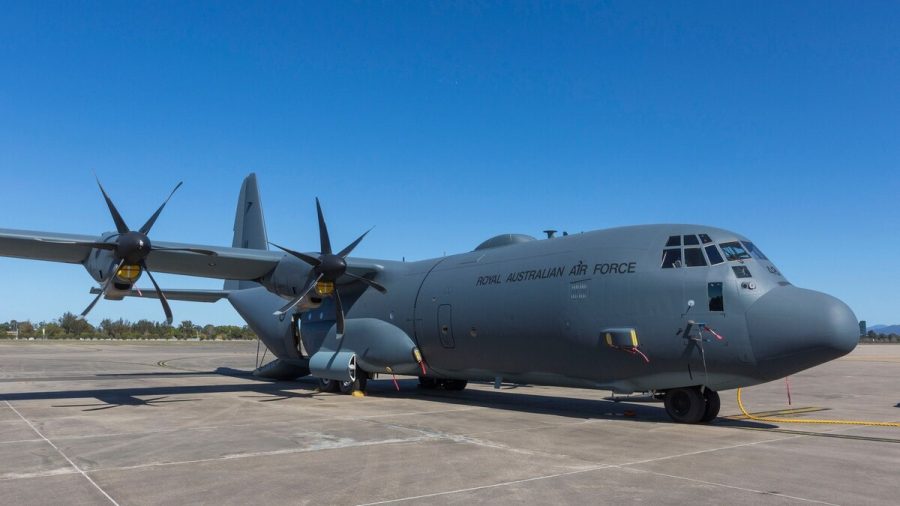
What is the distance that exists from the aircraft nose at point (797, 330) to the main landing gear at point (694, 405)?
1366 mm

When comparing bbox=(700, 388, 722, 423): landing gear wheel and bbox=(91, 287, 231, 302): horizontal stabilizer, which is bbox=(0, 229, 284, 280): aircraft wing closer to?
bbox=(91, 287, 231, 302): horizontal stabilizer

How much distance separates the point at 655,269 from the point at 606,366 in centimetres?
215

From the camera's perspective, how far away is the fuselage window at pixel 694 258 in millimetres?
12221

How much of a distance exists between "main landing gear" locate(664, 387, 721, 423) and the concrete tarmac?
281mm

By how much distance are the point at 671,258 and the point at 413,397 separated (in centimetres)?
907

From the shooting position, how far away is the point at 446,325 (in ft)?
55.5

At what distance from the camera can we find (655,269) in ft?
41.3

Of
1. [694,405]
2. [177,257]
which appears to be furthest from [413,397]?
[694,405]

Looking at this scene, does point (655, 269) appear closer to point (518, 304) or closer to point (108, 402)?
point (518, 304)

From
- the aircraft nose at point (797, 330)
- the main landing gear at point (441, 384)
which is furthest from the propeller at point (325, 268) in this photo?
the aircraft nose at point (797, 330)

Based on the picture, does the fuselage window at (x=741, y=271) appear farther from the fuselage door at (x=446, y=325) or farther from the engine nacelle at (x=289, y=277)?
the engine nacelle at (x=289, y=277)

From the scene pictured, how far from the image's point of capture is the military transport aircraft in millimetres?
11461

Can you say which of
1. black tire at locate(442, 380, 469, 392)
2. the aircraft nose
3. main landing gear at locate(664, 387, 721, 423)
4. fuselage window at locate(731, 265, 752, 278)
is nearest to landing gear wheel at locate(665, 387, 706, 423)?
main landing gear at locate(664, 387, 721, 423)

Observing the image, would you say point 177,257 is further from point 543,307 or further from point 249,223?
point 543,307
